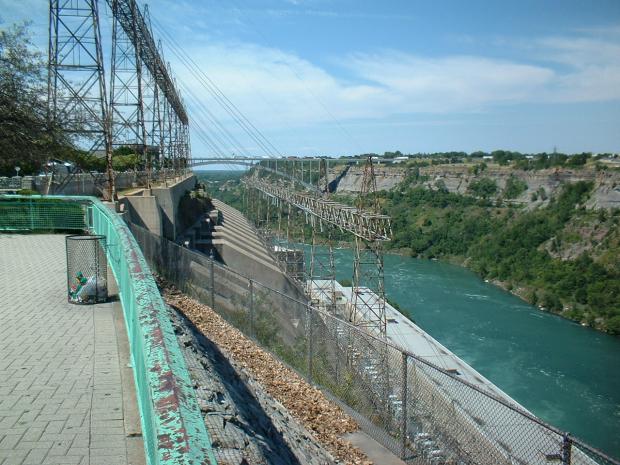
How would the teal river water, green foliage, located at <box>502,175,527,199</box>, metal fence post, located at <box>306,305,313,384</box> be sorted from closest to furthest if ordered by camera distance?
metal fence post, located at <box>306,305,313,384</box> → the teal river water → green foliage, located at <box>502,175,527,199</box>

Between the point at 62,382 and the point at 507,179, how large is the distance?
89.9 meters

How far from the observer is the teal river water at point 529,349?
80.1ft

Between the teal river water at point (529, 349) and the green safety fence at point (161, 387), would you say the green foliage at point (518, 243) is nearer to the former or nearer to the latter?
the teal river water at point (529, 349)

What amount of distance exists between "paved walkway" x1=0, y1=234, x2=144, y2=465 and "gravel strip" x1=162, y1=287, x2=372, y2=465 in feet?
6.57

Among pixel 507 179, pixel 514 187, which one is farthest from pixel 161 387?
pixel 507 179

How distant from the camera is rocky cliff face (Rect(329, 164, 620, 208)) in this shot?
68.2 metres

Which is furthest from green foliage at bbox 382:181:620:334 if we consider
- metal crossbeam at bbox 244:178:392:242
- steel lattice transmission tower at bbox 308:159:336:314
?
metal crossbeam at bbox 244:178:392:242

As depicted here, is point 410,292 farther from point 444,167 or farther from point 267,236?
point 444,167

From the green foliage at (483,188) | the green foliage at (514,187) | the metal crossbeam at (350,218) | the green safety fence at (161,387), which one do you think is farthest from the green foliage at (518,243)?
the green safety fence at (161,387)

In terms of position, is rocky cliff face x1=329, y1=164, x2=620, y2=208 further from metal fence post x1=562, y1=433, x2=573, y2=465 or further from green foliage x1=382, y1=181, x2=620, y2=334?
metal fence post x1=562, y1=433, x2=573, y2=465

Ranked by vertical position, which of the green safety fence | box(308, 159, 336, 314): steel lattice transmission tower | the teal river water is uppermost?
the green safety fence

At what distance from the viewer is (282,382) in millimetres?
7500

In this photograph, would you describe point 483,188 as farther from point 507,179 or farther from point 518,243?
point 518,243

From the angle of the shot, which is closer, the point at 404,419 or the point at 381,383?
the point at 404,419
